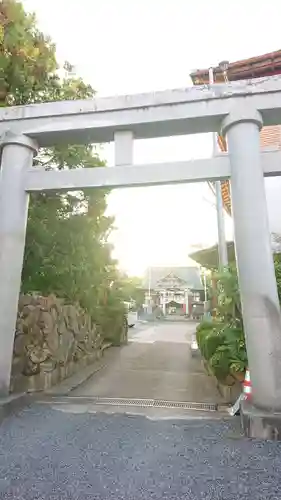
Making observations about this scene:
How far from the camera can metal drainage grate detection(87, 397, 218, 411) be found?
5.10 metres

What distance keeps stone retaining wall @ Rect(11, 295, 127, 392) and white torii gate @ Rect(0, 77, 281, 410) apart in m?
1.65

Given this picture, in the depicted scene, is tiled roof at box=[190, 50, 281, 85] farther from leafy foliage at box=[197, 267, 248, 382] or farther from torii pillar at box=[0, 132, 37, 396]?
torii pillar at box=[0, 132, 37, 396]

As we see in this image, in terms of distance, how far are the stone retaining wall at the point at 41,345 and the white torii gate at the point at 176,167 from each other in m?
1.65

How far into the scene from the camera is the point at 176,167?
4.25m

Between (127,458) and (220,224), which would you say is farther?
(220,224)

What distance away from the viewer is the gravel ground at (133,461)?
251cm

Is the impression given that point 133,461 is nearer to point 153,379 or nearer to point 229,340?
point 229,340

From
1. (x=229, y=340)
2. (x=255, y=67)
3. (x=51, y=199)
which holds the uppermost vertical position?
(x=255, y=67)

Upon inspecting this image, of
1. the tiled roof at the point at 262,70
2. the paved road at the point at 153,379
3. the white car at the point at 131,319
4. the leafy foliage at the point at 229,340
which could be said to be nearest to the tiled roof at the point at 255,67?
the tiled roof at the point at 262,70

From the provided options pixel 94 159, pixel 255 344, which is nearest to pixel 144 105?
pixel 255 344

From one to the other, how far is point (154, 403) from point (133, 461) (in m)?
2.42

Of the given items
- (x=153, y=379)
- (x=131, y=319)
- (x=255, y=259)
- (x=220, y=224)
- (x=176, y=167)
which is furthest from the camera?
(x=131, y=319)

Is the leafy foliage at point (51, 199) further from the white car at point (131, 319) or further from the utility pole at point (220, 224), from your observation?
the white car at point (131, 319)

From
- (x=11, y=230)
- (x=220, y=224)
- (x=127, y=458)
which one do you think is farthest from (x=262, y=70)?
(x=127, y=458)
